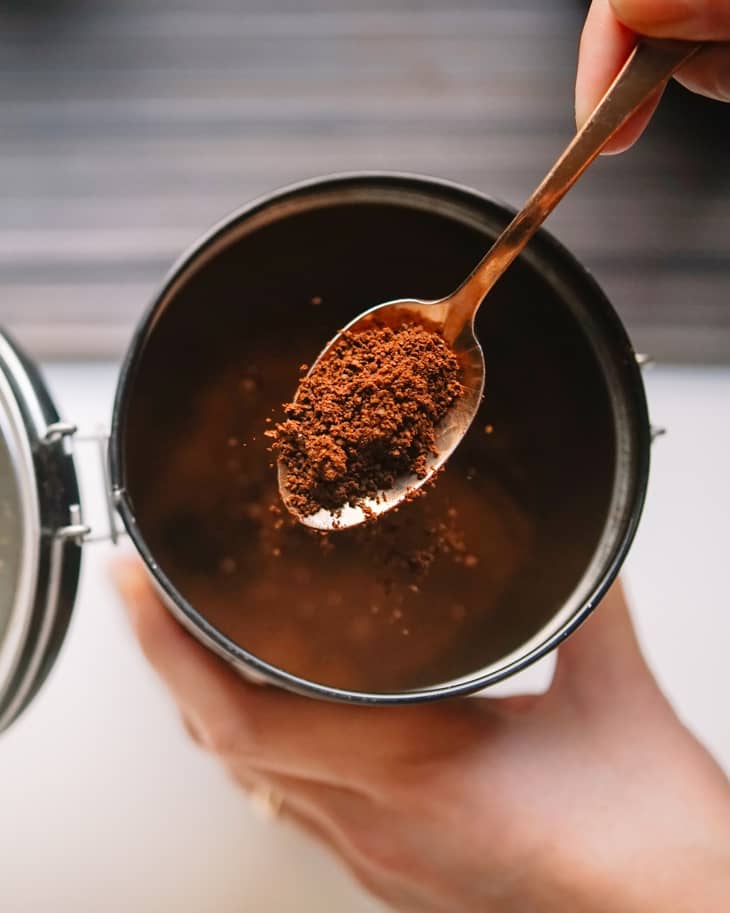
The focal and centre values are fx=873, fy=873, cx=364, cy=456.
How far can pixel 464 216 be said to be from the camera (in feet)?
1.70

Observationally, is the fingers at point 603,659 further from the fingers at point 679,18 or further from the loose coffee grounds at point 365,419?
the fingers at point 679,18

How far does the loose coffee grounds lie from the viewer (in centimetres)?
46

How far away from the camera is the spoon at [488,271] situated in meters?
0.46

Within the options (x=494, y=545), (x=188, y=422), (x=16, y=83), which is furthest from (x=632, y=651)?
(x=16, y=83)

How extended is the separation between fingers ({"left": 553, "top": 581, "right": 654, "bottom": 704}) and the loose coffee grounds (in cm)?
21

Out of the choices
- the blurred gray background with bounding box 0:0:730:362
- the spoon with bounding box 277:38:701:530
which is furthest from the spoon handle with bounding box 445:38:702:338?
the blurred gray background with bounding box 0:0:730:362

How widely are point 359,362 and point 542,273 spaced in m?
0.13

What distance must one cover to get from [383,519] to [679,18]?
1.07 feet

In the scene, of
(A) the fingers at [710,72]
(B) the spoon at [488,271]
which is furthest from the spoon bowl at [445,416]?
(A) the fingers at [710,72]

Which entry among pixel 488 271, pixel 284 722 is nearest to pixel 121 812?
pixel 284 722

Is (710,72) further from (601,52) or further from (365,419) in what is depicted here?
(365,419)

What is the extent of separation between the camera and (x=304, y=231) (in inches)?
20.9

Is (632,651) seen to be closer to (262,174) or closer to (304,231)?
(304,231)

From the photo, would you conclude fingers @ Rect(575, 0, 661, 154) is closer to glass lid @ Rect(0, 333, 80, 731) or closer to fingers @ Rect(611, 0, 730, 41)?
fingers @ Rect(611, 0, 730, 41)
